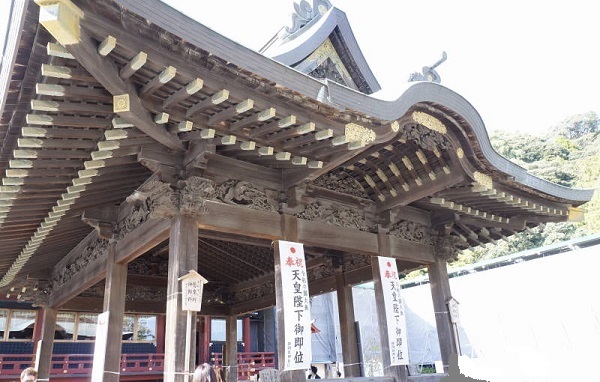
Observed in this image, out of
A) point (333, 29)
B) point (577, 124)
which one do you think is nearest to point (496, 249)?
point (577, 124)

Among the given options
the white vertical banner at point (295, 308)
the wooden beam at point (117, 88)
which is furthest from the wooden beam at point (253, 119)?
the white vertical banner at point (295, 308)

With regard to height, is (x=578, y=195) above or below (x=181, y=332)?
above

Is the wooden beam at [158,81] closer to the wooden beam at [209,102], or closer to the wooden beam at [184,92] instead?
the wooden beam at [184,92]

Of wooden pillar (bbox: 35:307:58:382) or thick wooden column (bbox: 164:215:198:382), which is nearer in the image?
thick wooden column (bbox: 164:215:198:382)

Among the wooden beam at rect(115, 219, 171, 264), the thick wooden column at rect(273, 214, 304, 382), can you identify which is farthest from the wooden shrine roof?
the wooden beam at rect(115, 219, 171, 264)

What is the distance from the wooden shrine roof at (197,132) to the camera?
3.16 metres

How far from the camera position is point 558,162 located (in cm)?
3309

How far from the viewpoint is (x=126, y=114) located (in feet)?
11.5

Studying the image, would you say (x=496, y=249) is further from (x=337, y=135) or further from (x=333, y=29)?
(x=337, y=135)

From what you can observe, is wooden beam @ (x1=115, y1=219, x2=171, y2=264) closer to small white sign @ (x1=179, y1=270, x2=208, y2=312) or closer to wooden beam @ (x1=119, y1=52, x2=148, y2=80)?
small white sign @ (x1=179, y1=270, x2=208, y2=312)

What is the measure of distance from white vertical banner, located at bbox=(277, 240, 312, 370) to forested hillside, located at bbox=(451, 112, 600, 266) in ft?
62.7

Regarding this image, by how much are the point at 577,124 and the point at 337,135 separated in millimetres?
46563

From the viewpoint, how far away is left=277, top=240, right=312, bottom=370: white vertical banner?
191 inches

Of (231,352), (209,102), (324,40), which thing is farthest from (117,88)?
(231,352)
